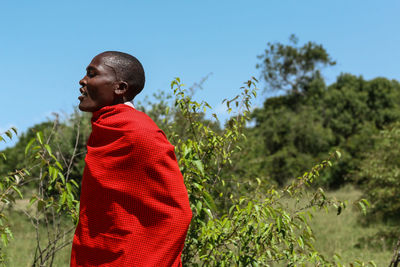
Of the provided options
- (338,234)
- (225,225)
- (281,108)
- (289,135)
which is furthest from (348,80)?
(225,225)

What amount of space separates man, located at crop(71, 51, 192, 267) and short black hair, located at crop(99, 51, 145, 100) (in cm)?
24

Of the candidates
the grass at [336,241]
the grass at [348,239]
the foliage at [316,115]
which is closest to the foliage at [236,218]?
the grass at [336,241]

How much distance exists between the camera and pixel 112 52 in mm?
2297

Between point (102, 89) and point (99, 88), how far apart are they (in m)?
0.02

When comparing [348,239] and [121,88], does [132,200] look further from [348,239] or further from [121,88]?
[348,239]

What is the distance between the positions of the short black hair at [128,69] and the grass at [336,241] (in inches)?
149

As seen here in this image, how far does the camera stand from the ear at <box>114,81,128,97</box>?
2221 mm

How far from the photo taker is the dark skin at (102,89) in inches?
87.3

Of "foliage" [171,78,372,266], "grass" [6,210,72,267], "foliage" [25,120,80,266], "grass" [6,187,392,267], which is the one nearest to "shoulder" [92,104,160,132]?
"foliage" [25,120,80,266]

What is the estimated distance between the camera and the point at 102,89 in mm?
2215

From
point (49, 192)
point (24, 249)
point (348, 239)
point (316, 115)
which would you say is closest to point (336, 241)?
point (348, 239)

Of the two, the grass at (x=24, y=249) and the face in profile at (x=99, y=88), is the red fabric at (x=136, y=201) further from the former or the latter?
the grass at (x=24, y=249)

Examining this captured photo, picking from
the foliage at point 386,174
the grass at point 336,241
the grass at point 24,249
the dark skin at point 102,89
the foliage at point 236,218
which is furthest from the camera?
the foliage at point 386,174

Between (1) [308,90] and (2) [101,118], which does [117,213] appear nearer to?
(2) [101,118]
